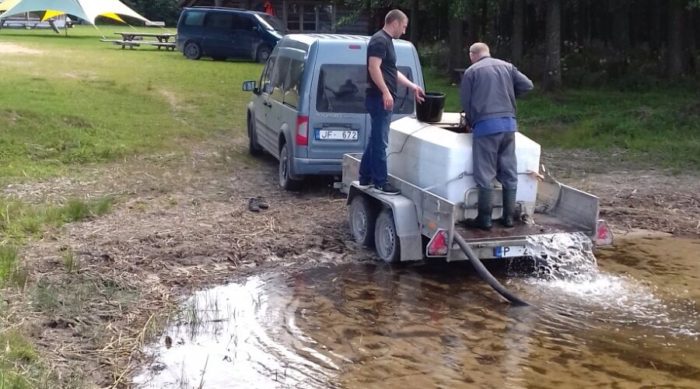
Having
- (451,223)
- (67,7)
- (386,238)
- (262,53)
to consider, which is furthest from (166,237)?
(67,7)

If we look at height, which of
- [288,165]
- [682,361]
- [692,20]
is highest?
[692,20]

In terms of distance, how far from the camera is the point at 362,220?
9234 mm

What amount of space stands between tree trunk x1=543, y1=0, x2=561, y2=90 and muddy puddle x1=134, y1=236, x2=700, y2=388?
11.2m

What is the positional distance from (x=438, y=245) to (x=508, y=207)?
2.92 feet

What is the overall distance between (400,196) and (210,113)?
31.7 feet

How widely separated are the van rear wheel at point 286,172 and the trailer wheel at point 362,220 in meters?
1.93

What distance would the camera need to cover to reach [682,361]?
6.38m

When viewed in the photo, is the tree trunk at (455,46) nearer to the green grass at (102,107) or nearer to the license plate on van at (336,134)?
the green grass at (102,107)

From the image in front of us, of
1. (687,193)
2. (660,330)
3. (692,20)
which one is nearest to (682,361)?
(660,330)

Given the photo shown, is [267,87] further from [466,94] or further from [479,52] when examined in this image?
[466,94]

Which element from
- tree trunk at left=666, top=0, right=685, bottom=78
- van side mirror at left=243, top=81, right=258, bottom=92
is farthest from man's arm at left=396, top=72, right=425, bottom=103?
tree trunk at left=666, top=0, right=685, bottom=78

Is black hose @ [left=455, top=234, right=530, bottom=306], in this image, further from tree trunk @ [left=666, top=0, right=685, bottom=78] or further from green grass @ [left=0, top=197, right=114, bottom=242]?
tree trunk @ [left=666, top=0, right=685, bottom=78]

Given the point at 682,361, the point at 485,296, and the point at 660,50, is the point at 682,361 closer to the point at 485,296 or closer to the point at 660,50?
the point at 485,296

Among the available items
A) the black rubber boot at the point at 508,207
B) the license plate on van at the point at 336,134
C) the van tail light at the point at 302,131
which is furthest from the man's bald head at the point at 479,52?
the van tail light at the point at 302,131
